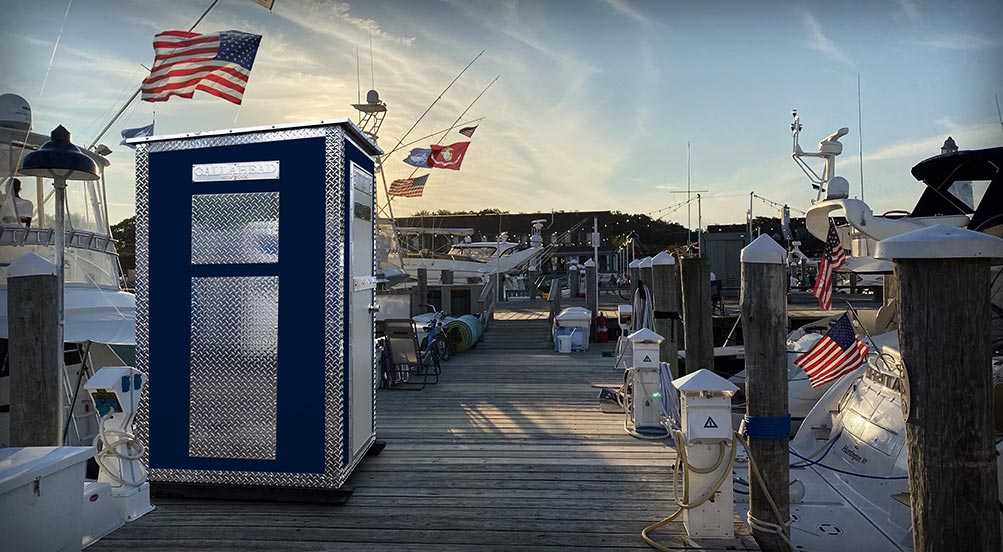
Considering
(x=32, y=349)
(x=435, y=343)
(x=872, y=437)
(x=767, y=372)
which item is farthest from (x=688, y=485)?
(x=435, y=343)

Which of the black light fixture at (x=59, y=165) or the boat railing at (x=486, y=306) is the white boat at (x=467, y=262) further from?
the black light fixture at (x=59, y=165)

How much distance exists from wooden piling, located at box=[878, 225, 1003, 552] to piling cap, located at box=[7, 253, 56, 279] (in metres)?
5.27

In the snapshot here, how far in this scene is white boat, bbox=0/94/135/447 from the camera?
7.77m

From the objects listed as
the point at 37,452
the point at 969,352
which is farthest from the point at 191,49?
the point at 969,352

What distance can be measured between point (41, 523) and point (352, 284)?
2273 millimetres

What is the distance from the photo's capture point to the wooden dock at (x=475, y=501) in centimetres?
363

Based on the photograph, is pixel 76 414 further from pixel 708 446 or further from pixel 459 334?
pixel 708 446

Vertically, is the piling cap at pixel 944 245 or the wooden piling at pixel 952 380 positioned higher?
the piling cap at pixel 944 245

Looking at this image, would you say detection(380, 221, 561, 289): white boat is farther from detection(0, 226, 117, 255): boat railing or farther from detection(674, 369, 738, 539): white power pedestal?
detection(674, 369, 738, 539): white power pedestal

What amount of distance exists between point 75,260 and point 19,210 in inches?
42.5

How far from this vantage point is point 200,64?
22.9ft

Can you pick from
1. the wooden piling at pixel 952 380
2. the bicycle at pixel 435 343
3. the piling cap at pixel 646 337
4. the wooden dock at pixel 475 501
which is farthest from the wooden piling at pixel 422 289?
the wooden piling at pixel 952 380

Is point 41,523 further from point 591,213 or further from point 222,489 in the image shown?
point 591,213

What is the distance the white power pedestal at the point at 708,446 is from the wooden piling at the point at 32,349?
4.49m
